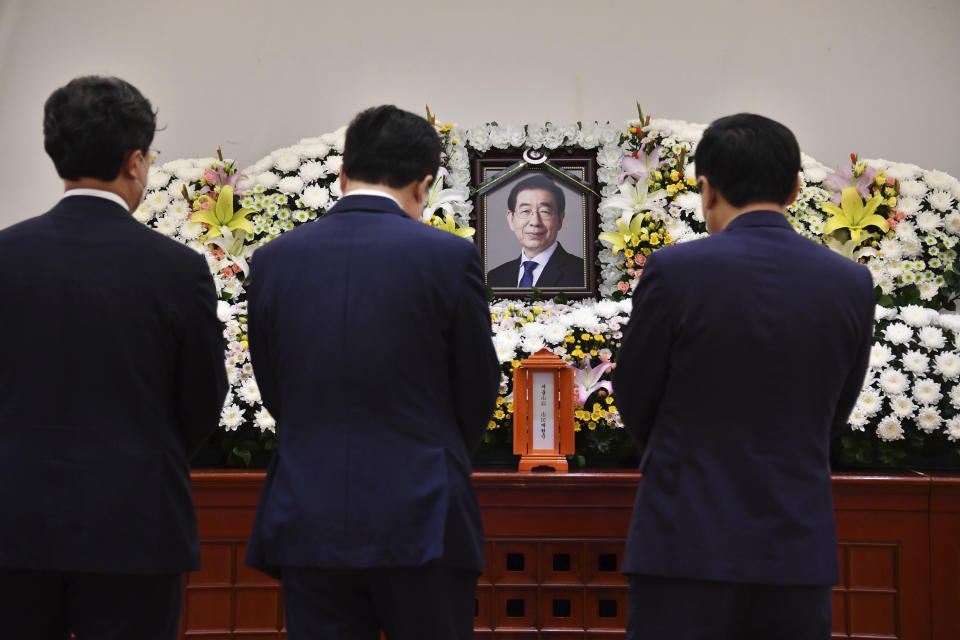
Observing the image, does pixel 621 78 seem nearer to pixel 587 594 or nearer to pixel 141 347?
pixel 587 594

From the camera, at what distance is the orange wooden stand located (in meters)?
2.84

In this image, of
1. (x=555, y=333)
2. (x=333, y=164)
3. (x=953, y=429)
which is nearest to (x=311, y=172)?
(x=333, y=164)

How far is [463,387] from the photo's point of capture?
1788 millimetres

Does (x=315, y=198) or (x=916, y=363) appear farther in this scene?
(x=315, y=198)

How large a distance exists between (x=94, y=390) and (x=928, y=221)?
122 inches

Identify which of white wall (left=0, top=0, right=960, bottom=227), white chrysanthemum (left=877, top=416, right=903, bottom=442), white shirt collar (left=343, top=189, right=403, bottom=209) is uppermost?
white wall (left=0, top=0, right=960, bottom=227)

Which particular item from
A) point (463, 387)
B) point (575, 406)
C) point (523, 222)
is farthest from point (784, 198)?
point (523, 222)

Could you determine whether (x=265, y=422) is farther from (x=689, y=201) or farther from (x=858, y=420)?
(x=858, y=420)

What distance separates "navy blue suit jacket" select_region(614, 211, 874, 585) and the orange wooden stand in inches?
40.2

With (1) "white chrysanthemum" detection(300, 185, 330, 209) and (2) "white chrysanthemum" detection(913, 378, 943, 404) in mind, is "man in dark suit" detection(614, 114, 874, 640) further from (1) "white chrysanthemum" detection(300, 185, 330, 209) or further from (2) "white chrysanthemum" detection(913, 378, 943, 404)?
(1) "white chrysanthemum" detection(300, 185, 330, 209)

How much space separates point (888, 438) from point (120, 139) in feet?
8.09

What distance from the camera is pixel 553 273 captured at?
12.3 ft

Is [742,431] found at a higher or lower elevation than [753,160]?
lower

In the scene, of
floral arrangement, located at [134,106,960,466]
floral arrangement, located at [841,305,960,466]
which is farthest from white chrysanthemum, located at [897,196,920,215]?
floral arrangement, located at [841,305,960,466]
